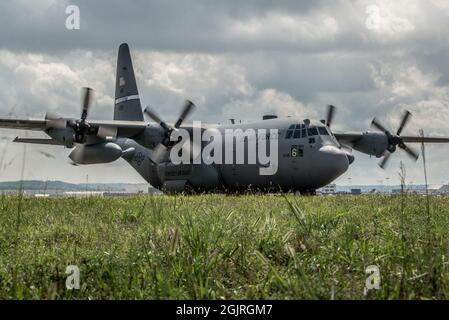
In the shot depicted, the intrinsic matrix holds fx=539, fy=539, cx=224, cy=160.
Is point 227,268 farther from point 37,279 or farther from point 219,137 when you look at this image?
point 219,137

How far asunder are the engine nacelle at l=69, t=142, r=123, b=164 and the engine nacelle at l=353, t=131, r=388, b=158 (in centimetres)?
1497

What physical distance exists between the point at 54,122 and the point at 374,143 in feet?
60.4

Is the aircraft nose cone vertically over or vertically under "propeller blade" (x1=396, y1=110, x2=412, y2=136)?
under

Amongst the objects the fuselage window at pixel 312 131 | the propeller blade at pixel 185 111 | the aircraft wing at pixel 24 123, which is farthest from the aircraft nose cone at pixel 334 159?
the aircraft wing at pixel 24 123

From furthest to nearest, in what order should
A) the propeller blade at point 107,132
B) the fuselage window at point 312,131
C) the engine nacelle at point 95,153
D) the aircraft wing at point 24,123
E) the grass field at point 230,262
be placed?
the propeller blade at point 107,132
the engine nacelle at point 95,153
the aircraft wing at point 24,123
the fuselage window at point 312,131
the grass field at point 230,262

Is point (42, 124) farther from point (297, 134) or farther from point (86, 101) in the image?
point (297, 134)

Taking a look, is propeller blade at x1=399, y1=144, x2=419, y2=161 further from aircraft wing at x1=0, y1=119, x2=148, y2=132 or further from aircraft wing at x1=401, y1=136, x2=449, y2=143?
aircraft wing at x1=0, y1=119, x2=148, y2=132

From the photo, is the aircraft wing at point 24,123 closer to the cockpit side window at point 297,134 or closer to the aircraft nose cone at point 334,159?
the cockpit side window at point 297,134

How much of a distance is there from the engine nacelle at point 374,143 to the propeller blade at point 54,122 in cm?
1751

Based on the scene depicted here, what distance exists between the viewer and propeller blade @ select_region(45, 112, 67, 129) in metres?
25.8

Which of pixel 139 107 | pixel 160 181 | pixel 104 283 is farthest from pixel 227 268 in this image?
pixel 139 107

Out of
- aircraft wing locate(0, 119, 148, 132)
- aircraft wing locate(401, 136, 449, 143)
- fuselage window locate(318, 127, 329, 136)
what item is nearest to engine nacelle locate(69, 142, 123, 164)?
aircraft wing locate(0, 119, 148, 132)

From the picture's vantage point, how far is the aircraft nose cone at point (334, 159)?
23891mm

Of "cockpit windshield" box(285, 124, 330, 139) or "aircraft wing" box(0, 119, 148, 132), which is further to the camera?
"aircraft wing" box(0, 119, 148, 132)
